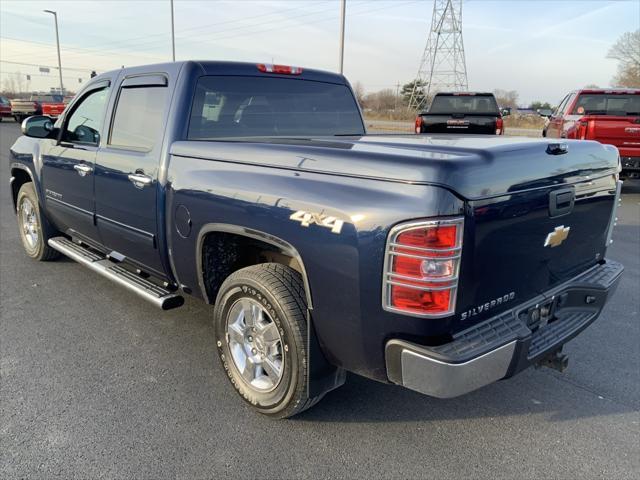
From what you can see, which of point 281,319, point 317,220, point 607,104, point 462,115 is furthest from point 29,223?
point 607,104

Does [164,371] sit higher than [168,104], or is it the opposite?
[168,104]

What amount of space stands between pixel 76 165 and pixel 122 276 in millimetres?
1073

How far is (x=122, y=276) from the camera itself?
151 inches

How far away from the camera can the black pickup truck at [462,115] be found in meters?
11.4

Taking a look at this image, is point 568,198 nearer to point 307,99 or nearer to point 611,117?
point 307,99

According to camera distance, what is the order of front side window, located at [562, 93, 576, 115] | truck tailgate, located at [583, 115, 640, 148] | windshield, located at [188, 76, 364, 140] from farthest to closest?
front side window, located at [562, 93, 576, 115], truck tailgate, located at [583, 115, 640, 148], windshield, located at [188, 76, 364, 140]

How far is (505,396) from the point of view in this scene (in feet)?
10.3

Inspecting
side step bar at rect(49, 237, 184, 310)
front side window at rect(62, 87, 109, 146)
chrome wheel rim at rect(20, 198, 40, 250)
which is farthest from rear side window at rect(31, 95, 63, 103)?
side step bar at rect(49, 237, 184, 310)

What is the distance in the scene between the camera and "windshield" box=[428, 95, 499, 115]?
12266 millimetres

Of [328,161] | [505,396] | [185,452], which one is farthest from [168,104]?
[505,396]

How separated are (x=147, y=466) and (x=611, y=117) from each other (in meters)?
9.57

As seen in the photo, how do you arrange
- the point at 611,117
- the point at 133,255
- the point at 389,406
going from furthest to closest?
1. the point at 611,117
2. the point at 133,255
3. the point at 389,406

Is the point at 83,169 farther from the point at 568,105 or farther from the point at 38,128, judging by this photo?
the point at 568,105

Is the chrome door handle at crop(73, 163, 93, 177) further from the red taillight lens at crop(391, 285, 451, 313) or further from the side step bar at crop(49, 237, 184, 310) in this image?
the red taillight lens at crop(391, 285, 451, 313)
